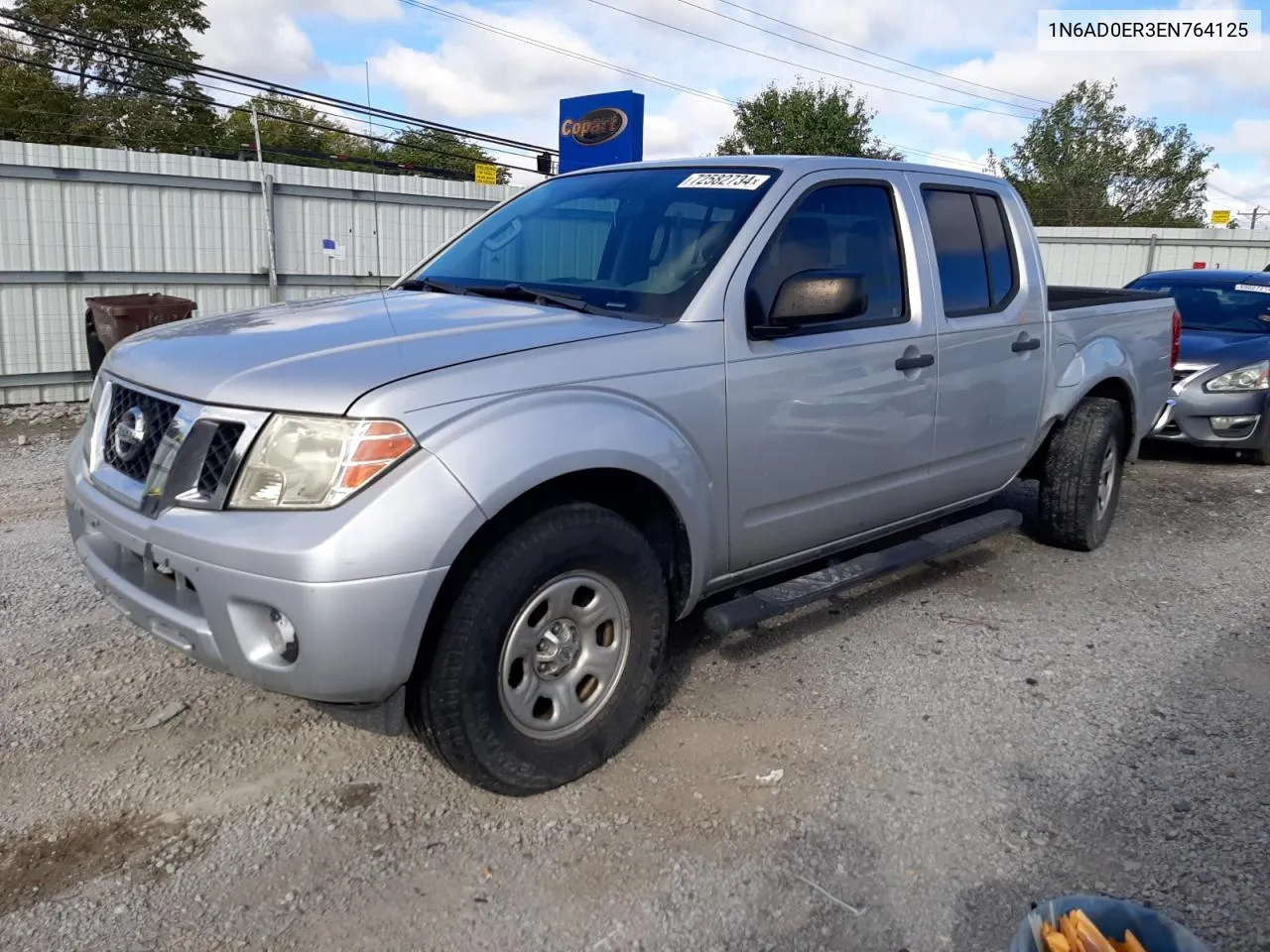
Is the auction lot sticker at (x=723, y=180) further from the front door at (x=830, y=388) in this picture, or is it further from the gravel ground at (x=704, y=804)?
the gravel ground at (x=704, y=804)

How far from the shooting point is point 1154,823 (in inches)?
118

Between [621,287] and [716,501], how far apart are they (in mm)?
810

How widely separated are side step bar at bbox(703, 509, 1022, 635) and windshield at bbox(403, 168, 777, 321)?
101cm

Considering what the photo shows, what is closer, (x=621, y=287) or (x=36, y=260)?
(x=621, y=287)

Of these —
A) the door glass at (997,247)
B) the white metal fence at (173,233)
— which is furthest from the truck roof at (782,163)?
the white metal fence at (173,233)

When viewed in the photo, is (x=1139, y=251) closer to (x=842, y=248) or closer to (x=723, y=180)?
(x=842, y=248)


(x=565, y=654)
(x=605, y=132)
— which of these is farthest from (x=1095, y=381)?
(x=605, y=132)

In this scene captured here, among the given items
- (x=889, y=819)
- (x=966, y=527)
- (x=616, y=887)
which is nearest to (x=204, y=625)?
(x=616, y=887)

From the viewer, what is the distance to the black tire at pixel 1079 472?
17.3 ft

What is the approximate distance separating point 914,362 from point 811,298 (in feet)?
2.58

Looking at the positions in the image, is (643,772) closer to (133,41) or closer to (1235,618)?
(1235,618)

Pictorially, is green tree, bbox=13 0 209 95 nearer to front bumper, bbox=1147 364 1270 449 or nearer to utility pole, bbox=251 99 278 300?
utility pole, bbox=251 99 278 300

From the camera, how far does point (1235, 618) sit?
480 cm

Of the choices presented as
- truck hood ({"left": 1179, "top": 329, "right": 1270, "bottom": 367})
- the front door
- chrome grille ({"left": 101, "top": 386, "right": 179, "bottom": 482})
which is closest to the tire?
the front door
